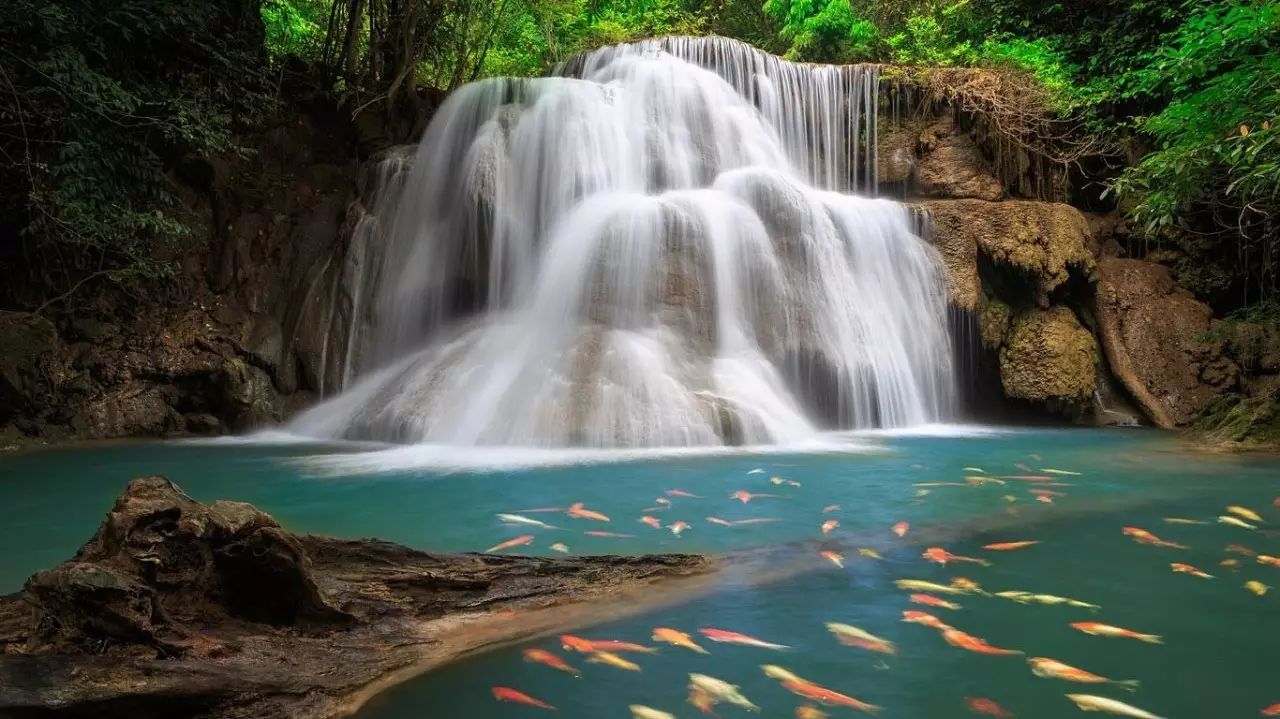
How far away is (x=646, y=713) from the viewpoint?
2201mm

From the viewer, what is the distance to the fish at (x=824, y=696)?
7.42ft

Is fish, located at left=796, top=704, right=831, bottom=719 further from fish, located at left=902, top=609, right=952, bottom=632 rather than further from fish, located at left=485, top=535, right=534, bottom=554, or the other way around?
fish, located at left=485, top=535, right=534, bottom=554

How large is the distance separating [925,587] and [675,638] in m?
1.20

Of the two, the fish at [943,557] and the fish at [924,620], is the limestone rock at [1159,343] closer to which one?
the fish at [943,557]

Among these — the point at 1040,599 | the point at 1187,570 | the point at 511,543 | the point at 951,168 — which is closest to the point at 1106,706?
the point at 1040,599

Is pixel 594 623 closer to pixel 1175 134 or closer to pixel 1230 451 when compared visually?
pixel 1230 451

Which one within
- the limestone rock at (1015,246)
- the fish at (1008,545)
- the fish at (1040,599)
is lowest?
the fish at (1040,599)

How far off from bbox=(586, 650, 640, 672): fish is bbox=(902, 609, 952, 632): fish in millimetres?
1063

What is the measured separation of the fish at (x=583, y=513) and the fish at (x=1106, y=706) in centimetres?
276

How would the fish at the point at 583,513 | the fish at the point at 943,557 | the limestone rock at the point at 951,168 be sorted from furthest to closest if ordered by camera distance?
the limestone rock at the point at 951,168 < the fish at the point at 583,513 < the fish at the point at 943,557

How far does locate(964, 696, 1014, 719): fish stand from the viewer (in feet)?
7.24

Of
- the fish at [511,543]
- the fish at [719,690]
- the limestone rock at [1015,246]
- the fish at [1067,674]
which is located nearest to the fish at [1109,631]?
the fish at [1067,674]

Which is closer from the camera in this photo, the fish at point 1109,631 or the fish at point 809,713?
the fish at point 809,713

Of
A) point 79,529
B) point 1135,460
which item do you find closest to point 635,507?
point 79,529
